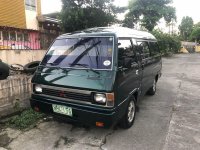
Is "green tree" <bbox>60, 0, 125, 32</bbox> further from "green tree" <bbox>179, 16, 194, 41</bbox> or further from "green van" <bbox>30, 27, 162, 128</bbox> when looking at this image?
"green tree" <bbox>179, 16, 194, 41</bbox>

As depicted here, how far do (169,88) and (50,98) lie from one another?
5.43 metres

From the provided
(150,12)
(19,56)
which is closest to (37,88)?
(19,56)

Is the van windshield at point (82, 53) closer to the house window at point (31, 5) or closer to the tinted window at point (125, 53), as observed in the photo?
the tinted window at point (125, 53)

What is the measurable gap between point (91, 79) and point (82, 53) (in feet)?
2.42

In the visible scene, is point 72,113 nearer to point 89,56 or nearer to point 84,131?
point 84,131

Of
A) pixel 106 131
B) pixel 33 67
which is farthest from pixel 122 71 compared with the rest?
pixel 33 67

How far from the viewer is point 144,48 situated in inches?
208

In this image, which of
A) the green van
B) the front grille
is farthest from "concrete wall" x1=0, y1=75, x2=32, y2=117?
the front grille

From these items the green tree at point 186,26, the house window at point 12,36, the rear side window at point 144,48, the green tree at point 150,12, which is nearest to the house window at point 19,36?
the house window at point 12,36

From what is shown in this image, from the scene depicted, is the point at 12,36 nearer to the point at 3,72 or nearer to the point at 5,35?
the point at 5,35

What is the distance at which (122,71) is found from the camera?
3697mm

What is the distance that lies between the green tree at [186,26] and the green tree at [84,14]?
58.7m

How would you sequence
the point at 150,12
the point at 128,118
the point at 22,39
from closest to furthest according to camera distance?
the point at 128,118
the point at 22,39
the point at 150,12

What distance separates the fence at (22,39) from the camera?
705 cm
